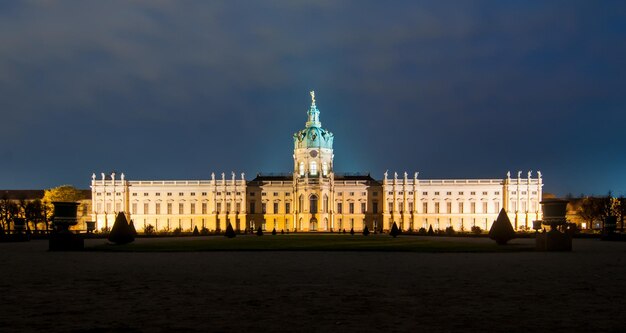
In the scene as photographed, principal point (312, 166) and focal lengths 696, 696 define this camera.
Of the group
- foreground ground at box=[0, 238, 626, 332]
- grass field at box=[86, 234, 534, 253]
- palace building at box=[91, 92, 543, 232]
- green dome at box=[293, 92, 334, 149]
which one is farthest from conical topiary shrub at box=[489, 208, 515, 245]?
green dome at box=[293, 92, 334, 149]

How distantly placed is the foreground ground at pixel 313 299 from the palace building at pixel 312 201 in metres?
92.2

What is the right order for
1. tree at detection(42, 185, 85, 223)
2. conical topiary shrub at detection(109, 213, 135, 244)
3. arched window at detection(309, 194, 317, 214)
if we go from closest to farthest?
conical topiary shrub at detection(109, 213, 135, 244), tree at detection(42, 185, 85, 223), arched window at detection(309, 194, 317, 214)

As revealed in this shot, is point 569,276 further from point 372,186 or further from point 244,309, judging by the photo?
point 372,186

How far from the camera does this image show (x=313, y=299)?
43.1 ft

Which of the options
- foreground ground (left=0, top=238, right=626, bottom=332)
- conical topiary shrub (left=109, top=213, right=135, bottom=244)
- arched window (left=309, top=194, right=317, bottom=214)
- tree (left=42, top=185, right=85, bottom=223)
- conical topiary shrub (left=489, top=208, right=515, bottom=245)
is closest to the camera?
foreground ground (left=0, top=238, right=626, bottom=332)

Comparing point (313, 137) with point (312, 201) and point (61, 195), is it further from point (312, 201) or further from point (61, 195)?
point (61, 195)

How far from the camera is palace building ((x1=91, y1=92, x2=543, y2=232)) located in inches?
4417

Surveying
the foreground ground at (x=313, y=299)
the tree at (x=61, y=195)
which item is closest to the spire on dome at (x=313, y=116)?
the tree at (x=61, y=195)

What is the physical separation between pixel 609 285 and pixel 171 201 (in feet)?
340

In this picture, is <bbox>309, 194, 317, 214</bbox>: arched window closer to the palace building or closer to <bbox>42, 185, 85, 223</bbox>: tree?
the palace building

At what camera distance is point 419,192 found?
4505 inches

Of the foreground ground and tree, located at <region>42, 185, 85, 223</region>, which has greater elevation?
tree, located at <region>42, 185, 85, 223</region>

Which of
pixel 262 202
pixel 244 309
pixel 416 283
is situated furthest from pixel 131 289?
pixel 262 202

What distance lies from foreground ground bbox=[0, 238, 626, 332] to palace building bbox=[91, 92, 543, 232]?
92199 mm
